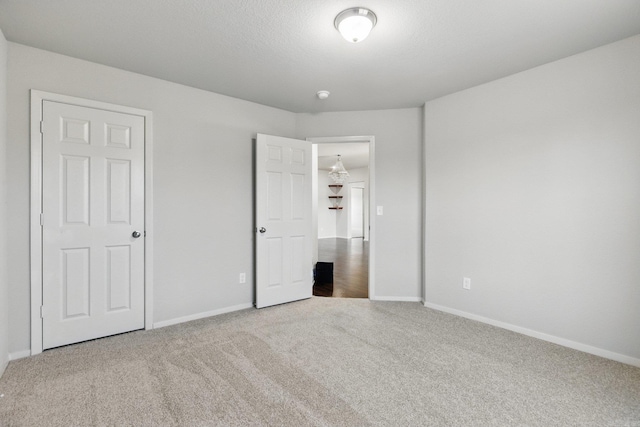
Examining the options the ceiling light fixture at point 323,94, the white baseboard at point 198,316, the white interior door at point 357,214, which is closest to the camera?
the white baseboard at point 198,316

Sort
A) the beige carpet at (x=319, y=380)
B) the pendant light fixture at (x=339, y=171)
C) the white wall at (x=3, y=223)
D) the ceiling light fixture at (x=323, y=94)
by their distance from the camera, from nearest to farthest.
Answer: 1. the beige carpet at (x=319, y=380)
2. the white wall at (x=3, y=223)
3. the ceiling light fixture at (x=323, y=94)
4. the pendant light fixture at (x=339, y=171)

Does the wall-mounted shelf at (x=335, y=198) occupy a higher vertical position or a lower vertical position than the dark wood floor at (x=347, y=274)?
higher

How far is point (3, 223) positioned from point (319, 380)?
2501 millimetres

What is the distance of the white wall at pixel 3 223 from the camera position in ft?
7.10

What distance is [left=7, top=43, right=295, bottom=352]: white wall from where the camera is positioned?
2375mm

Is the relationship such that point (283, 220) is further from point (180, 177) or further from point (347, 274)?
point (347, 274)

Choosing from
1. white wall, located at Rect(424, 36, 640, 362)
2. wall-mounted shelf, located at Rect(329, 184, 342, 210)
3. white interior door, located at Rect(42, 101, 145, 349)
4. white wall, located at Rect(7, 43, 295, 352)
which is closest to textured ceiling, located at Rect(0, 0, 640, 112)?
white wall, located at Rect(7, 43, 295, 352)

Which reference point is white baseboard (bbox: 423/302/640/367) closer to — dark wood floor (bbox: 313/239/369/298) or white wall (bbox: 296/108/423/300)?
white wall (bbox: 296/108/423/300)

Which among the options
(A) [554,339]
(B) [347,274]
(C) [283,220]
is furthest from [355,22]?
(B) [347,274]

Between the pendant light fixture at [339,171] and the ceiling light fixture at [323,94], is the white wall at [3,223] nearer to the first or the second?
the ceiling light fixture at [323,94]

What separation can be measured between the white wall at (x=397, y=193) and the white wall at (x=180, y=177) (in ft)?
3.92

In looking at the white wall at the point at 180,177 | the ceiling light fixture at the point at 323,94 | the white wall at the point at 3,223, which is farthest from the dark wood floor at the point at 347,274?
the white wall at the point at 3,223

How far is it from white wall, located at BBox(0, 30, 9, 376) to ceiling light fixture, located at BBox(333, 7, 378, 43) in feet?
7.90

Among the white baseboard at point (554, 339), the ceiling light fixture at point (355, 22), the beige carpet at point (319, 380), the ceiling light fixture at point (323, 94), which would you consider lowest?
the beige carpet at point (319, 380)
